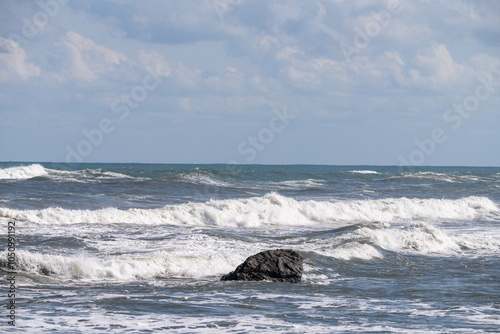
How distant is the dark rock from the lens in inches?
419

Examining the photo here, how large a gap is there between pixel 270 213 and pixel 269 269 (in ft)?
40.4

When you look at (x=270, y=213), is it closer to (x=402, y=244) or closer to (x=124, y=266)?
(x=402, y=244)

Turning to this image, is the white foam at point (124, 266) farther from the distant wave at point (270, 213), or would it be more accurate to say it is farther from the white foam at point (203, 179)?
the white foam at point (203, 179)

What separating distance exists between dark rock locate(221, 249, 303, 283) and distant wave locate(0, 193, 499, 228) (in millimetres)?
9454

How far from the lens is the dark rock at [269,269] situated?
34.9 ft

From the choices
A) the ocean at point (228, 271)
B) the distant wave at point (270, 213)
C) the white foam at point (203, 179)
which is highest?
the white foam at point (203, 179)

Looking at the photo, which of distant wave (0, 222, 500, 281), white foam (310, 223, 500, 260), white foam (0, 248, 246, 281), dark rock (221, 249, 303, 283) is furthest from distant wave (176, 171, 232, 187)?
dark rock (221, 249, 303, 283)

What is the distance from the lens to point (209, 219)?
2153 centimetres

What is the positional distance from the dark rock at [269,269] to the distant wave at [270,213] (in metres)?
9.45

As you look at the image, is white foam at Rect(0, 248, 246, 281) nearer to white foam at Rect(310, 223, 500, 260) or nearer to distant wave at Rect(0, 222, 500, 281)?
distant wave at Rect(0, 222, 500, 281)

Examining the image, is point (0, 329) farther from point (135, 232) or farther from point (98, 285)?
point (135, 232)

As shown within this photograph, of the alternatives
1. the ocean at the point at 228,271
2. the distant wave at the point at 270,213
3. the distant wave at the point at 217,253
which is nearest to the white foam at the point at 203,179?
the distant wave at the point at 270,213

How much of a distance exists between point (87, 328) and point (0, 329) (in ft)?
3.29

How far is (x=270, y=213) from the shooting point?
23047mm
